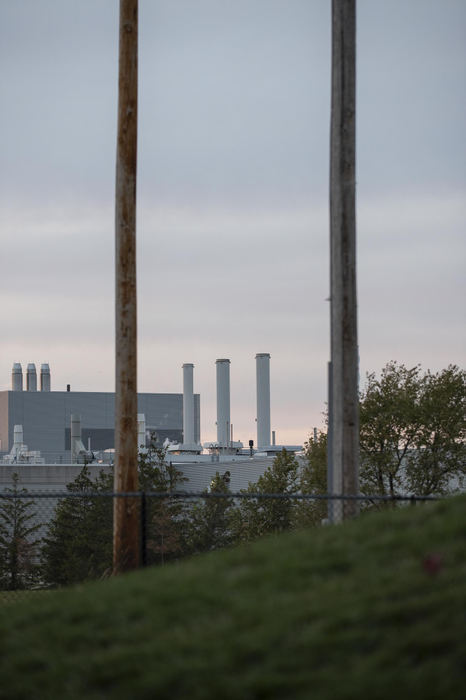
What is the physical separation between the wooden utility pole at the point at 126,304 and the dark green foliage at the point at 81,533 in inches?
1274

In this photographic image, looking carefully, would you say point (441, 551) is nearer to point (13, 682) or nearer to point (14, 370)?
point (13, 682)

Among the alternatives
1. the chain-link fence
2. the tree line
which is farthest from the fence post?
the tree line

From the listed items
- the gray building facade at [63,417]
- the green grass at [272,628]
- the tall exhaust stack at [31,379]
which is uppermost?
the tall exhaust stack at [31,379]

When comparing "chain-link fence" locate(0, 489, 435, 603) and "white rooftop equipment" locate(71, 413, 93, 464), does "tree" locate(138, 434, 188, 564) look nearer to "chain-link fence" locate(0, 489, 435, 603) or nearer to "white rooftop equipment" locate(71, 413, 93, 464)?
"chain-link fence" locate(0, 489, 435, 603)

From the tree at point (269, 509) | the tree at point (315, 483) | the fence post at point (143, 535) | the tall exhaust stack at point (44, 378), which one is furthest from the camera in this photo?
the tall exhaust stack at point (44, 378)

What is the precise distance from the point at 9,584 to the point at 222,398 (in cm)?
2249

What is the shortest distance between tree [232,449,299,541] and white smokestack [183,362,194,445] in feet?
41.9

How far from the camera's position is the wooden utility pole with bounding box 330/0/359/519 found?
10617mm

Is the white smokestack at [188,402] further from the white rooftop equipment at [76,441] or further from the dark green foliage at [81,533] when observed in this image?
the dark green foliage at [81,533]

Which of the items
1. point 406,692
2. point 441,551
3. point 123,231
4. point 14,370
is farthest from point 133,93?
point 14,370

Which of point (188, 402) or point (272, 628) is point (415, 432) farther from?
point (272, 628)

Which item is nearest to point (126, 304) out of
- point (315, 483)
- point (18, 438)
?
point (315, 483)

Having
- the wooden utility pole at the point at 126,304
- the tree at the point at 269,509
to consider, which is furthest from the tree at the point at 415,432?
the wooden utility pole at the point at 126,304

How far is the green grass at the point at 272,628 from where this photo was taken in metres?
5.20
